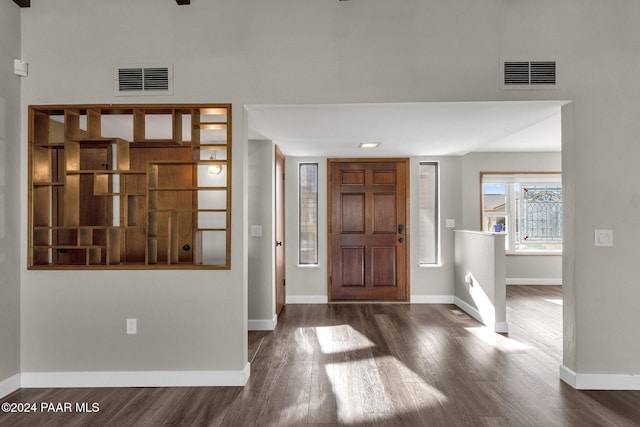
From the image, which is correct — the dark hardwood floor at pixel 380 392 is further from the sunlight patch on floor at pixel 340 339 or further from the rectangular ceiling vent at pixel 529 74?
the rectangular ceiling vent at pixel 529 74

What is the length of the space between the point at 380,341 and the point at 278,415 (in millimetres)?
1720

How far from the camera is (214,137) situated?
4.33 meters

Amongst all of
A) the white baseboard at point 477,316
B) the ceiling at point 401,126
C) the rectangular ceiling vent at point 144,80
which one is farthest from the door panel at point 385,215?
the rectangular ceiling vent at point 144,80

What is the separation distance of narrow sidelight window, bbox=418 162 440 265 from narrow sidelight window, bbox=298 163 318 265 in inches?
63.6

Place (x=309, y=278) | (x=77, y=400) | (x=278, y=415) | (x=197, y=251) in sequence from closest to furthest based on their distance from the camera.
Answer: (x=278, y=415) < (x=77, y=400) < (x=197, y=251) < (x=309, y=278)

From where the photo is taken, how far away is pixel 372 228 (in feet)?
19.0

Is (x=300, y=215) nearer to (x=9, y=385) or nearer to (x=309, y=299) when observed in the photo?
(x=309, y=299)

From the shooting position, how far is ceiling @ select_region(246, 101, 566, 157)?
10.2ft

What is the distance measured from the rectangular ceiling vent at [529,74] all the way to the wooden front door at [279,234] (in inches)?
112

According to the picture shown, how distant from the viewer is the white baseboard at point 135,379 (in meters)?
2.94

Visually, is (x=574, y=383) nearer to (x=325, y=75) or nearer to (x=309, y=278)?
(x=325, y=75)

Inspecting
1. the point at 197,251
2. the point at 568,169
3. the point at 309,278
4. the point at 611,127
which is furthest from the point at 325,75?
the point at 309,278

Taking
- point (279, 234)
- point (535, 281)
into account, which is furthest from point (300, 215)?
point (535, 281)

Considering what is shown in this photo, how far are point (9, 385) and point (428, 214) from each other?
515 cm
